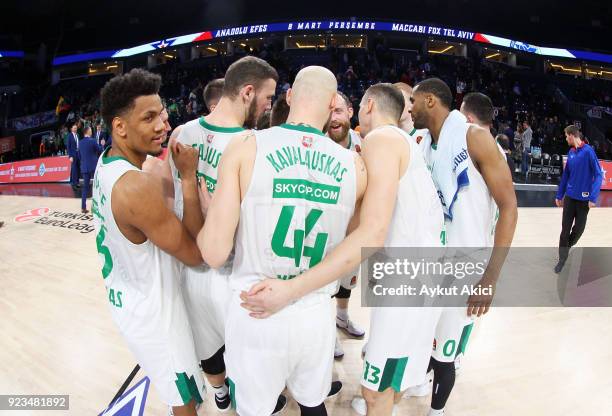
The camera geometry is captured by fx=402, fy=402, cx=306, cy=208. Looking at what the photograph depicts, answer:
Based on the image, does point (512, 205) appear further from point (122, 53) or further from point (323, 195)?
point (122, 53)

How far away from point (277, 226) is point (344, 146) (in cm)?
204

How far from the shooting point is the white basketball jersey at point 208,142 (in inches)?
79.0

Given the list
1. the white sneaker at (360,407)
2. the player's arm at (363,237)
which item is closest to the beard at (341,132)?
the player's arm at (363,237)

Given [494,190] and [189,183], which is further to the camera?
[494,190]

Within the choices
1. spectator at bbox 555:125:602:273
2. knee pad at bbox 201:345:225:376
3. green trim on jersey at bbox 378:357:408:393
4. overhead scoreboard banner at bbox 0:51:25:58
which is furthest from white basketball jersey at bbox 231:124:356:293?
overhead scoreboard banner at bbox 0:51:25:58

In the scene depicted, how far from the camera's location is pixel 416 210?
196 centimetres

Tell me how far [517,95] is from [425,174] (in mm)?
19699

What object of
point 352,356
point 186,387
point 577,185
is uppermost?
point 577,185

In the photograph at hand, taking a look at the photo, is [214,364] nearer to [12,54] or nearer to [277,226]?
[277,226]

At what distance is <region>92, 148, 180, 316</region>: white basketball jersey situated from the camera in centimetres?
170

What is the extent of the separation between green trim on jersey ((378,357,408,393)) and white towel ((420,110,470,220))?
85 centimetres

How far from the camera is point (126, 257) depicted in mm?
1790

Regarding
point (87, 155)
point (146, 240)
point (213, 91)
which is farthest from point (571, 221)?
point (87, 155)

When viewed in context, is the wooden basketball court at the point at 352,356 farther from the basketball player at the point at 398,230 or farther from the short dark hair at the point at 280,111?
the short dark hair at the point at 280,111
